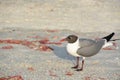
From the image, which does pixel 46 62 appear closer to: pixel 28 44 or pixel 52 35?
pixel 28 44

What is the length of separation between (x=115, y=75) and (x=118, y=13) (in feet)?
40.9

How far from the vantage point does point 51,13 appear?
23125 mm

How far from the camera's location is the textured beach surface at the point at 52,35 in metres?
11.6

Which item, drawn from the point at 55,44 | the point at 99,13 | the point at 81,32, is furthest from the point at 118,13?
the point at 55,44

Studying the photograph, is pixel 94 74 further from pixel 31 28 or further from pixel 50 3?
pixel 50 3

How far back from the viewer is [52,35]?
56.4 feet

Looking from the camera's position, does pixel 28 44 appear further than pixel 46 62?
Yes

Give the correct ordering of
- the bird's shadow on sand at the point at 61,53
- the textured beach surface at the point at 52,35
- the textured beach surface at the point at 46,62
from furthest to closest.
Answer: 1. the bird's shadow on sand at the point at 61,53
2. the textured beach surface at the point at 52,35
3. the textured beach surface at the point at 46,62

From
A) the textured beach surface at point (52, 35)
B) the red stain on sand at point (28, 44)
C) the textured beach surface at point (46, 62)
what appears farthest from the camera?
the red stain on sand at point (28, 44)

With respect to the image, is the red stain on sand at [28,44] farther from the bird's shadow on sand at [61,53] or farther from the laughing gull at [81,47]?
the laughing gull at [81,47]

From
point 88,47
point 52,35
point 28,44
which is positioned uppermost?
point 88,47

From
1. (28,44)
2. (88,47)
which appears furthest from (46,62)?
(28,44)

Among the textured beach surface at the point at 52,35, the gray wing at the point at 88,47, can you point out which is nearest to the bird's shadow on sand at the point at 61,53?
the textured beach surface at the point at 52,35

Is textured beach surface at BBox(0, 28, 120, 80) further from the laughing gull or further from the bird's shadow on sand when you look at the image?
the laughing gull
